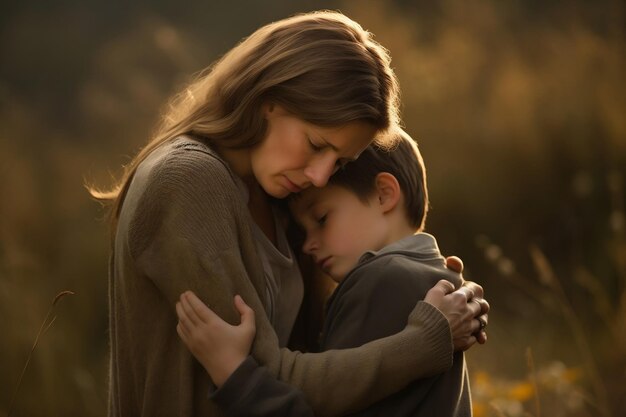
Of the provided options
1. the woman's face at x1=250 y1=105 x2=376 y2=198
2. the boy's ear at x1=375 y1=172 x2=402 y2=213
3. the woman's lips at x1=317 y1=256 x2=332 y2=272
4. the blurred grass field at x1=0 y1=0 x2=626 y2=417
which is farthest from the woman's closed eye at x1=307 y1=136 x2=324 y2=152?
the blurred grass field at x1=0 y1=0 x2=626 y2=417

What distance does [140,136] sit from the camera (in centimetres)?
553

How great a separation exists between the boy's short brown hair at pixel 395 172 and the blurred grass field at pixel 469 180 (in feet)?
3.68

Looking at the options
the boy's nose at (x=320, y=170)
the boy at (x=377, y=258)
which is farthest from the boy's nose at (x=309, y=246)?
the boy's nose at (x=320, y=170)

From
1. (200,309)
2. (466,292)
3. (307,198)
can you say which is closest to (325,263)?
(307,198)

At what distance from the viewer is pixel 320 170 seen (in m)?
2.43

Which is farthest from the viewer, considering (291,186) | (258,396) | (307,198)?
(307,198)

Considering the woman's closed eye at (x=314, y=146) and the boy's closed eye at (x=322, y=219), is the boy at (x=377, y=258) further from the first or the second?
the woman's closed eye at (x=314, y=146)

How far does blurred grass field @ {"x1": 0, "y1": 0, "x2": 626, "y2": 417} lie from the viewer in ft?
13.8

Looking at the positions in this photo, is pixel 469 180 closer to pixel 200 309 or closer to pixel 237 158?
pixel 237 158

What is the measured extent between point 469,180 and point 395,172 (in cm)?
295

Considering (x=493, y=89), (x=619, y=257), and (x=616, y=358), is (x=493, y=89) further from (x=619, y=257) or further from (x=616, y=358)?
(x=616, y=358)

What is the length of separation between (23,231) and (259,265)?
2715mm

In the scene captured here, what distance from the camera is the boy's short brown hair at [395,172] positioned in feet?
8.64

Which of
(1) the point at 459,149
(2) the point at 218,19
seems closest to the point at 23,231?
(1) the point at 459,149
